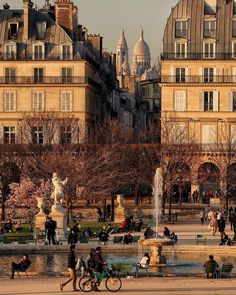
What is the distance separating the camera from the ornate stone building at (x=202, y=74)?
99.1 metres

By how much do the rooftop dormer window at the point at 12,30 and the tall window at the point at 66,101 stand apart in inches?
239

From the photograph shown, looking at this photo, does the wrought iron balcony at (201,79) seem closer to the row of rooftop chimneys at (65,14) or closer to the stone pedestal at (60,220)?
the row of rooftop chimneys at (65,14)

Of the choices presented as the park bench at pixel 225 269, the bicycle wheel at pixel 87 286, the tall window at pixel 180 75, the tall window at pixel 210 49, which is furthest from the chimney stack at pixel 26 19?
the bicycle wheel at pixel 87 286

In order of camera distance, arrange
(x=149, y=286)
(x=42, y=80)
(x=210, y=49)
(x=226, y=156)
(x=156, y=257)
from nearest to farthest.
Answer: (x=149, y=286), (x=156, y=257), (x=226, y=156), (x=210, y=49), (x=42, y=80)

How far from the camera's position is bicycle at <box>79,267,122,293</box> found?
4038cm

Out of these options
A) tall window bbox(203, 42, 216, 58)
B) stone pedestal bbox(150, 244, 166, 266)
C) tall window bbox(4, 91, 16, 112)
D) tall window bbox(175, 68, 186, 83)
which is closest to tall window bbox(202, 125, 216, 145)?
tall window bbox(175, 68, 186, 83)

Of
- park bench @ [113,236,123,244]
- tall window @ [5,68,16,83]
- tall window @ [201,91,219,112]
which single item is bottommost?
park bench @ [113,236,123,244]

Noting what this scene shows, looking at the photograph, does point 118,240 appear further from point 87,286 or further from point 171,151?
point 171,151

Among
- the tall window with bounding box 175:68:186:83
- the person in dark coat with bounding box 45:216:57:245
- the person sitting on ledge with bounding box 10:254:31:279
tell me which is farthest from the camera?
the tall window with bounding box 175:68:186:83

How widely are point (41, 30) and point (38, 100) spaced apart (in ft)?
18.9

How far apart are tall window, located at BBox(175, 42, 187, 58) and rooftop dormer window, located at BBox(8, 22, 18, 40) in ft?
43.2

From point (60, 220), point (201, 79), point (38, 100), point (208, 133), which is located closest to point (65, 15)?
point (38, 100)

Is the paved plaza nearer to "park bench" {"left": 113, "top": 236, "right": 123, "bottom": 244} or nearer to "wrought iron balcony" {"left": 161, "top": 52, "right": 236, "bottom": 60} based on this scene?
"park bench" {"left": 113, "top": 236, "right": 123, "bottom": 244}

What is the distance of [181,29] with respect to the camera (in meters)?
100
